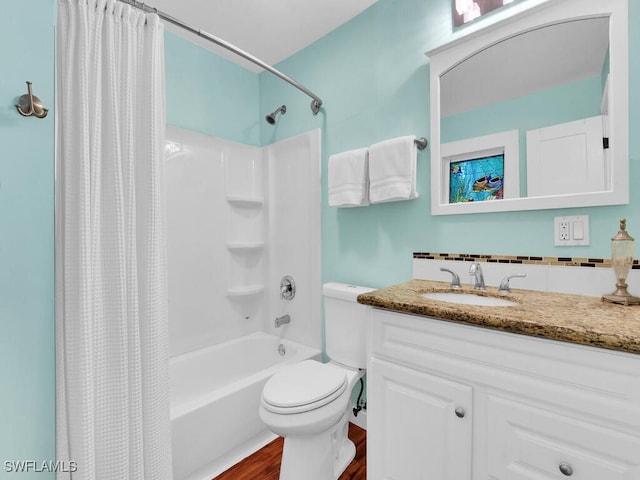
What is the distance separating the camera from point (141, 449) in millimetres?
1024

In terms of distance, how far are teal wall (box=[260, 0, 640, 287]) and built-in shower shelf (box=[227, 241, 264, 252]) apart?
624mm

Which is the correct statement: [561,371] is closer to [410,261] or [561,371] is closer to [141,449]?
[410,261]

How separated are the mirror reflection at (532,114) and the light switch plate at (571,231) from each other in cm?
11

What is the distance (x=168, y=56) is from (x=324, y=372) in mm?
2176

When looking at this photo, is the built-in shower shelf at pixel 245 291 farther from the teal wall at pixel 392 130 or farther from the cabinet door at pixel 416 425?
the cabinet door at pixel 416 425

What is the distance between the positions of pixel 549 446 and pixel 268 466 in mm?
1283

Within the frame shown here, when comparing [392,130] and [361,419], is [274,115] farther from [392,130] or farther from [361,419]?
[361,419]

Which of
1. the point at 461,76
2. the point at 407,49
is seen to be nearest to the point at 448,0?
the point at 407,49

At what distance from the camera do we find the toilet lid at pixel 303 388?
122 centimetres

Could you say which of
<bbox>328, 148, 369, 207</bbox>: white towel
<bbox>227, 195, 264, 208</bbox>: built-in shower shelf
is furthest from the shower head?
<bbox>328, 148, 369, 207</bbox>: white towel

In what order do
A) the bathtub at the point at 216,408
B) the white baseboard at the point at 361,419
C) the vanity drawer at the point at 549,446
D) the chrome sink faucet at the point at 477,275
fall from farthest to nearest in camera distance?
the white baseboard at the point at 361,419 → the bathtub at the point at 216,408 → the chrome sink faucet at the point at 477,275 → the vanity drawer at the point at 549,446

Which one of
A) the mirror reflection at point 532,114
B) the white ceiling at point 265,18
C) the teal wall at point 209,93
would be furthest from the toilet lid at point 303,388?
the white ceiling at point 265,18

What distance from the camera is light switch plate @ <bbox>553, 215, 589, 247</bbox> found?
1141 mm

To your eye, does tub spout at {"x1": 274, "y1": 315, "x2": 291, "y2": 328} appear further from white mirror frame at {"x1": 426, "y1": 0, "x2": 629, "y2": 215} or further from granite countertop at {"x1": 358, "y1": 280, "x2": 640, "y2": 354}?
white mirror frame at {"x1": 426, "y1": 0, "x2": 629, "y2": 215}
